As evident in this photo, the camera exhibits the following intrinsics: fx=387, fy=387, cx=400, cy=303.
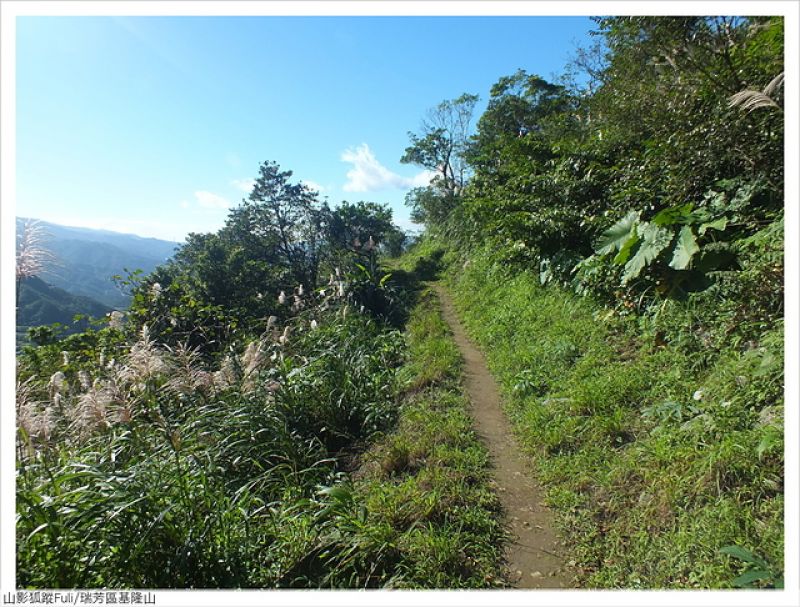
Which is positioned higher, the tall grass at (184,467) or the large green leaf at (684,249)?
the large green leaf at (684,249)

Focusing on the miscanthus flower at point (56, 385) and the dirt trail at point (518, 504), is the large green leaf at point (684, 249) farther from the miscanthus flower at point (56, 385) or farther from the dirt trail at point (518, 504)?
the miscanthus flower at point (56, 385)

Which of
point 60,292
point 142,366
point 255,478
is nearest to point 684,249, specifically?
point 255,478

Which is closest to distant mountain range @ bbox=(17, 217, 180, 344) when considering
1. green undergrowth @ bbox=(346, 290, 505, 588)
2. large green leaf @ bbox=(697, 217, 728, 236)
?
green undergrowth @ bbox=(346, 290, 505, 588)

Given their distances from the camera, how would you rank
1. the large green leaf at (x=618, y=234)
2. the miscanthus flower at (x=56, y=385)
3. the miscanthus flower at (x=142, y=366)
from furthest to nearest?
1. the large green leaf at (x=618, y=234)
2. the miscanthus flower at (x=56, y=385)
3. the miscanthus flower at (x=142, y=366)

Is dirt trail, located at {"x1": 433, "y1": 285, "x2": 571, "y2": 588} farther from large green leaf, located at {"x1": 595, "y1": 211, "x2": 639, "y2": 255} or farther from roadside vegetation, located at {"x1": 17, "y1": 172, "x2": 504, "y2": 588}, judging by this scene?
large green leaf, located at {"x1": 595, "y1": 211, "x2": 639, "y2": 255}

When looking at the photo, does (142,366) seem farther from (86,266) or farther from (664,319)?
(86,266)

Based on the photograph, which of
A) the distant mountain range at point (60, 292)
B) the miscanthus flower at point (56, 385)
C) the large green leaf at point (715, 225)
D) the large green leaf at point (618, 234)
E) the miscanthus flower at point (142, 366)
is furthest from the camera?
the large green leaf at point (618, 234)

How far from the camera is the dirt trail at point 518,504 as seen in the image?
2.41m

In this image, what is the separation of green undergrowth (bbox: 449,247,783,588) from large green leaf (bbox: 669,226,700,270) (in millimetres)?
522

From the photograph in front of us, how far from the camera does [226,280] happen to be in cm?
1221

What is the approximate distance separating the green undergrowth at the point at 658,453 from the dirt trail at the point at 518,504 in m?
0.12

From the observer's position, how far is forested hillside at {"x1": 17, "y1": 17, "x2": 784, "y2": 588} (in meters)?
2.23

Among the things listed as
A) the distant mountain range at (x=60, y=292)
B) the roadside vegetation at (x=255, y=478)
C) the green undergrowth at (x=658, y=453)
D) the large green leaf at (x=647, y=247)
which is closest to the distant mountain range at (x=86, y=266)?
the distant mountain range at (x=60, y=292)

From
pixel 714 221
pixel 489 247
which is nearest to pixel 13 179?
pixel 714 221
